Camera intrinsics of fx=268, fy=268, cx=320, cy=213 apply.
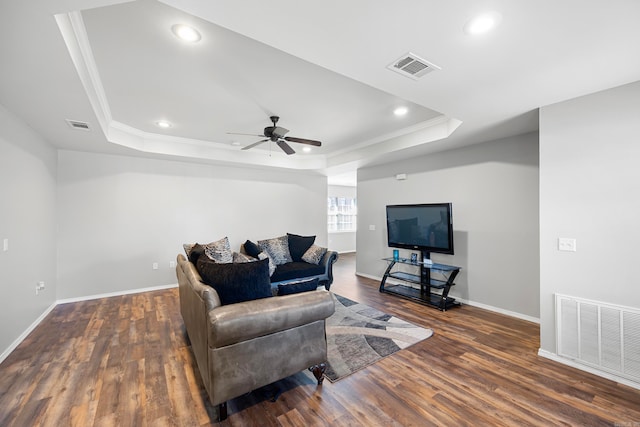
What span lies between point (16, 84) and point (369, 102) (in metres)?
3.32

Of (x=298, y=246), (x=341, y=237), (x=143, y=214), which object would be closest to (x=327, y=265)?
(x=298, y=246)

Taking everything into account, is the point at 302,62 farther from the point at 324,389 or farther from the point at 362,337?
the point at 362,337

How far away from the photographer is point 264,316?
1896 mm

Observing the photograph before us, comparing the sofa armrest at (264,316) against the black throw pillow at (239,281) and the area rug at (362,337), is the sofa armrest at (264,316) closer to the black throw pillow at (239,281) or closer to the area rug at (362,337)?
the black throw pillow at (239,281)

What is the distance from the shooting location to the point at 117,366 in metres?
2.51

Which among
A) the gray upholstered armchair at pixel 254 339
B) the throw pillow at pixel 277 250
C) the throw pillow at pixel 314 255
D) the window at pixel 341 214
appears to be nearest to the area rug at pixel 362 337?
the gray upholstered armchair at pixel 254 339

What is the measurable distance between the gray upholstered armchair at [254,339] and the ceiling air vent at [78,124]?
258 centimetres

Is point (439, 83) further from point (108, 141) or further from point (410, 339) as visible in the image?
point (108, 141)

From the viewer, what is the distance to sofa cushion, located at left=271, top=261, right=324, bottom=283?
4.55m

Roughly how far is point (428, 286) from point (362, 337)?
1723mm

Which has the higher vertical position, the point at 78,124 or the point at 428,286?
the point at 78,124

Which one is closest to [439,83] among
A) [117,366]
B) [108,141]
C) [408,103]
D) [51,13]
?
[408,103]

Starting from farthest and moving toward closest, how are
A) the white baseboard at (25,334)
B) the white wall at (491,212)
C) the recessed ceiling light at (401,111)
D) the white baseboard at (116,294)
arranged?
the white baseboard at (116,294) → the white wall at (491,212) → the recessed ceiling light at (401,111) → the white baseboard at (25,334)

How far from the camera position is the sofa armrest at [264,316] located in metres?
1.75
